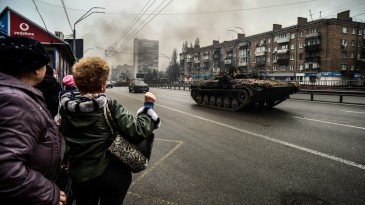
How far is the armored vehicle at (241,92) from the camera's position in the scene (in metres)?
12.2

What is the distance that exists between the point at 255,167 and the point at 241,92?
28.1 ft

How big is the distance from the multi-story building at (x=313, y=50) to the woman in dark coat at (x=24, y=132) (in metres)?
47.1

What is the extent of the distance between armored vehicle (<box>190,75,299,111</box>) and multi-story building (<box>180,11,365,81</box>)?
32.8m

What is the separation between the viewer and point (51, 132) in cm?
155

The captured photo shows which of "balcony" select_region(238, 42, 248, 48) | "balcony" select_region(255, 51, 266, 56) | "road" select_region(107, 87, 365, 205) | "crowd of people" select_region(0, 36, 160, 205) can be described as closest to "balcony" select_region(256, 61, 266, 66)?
"balcony" select_region(255, 51, 266, 56)

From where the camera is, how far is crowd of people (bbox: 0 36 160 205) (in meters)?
1.28

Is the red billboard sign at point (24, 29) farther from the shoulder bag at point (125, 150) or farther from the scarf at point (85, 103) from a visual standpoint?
the shoulder bag at point (125, 150)

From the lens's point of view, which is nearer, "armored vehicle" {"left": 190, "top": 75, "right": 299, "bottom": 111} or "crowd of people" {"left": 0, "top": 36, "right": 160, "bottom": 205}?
"crowd of people" {"left": 0, "top": 36, "right": 160, "bottom": 205}

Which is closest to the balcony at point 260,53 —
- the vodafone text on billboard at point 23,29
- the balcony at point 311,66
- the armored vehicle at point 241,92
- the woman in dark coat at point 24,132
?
the balcony at point 311,66

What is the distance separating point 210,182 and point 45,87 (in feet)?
8.86

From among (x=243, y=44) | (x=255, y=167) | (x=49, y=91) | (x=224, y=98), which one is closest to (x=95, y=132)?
(x=49, y=91)

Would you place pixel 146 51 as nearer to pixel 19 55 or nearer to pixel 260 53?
pixel 260 53

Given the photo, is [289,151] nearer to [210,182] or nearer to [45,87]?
[210,182]

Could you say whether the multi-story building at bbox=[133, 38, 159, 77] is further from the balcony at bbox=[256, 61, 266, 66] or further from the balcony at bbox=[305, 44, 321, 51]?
the balcony at bbox=[305, 44, 321, 51]
